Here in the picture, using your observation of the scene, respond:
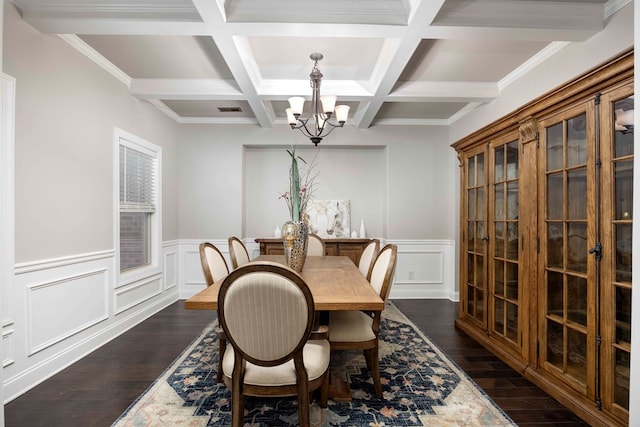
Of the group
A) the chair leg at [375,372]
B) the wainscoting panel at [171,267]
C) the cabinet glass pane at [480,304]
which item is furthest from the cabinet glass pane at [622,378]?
the wainscoting panel at [171,267]

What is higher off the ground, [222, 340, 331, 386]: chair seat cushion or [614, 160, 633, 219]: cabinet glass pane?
[614, 160, 633, 219]: cabinet glass pane

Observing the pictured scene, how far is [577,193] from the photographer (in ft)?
7.00

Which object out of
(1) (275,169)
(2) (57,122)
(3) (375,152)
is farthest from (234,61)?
(3) (375,152)

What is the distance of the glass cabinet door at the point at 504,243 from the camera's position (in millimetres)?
2744

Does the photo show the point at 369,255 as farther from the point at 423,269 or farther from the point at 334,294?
the point at 423,269

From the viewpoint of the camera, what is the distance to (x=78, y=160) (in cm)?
283

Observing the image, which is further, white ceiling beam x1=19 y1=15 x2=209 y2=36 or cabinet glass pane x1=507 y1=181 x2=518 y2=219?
cabinet glass pane x1=507 y1=181 x2=518 y2=219

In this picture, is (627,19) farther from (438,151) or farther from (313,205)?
(313,205)

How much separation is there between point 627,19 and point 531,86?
0.94 metres

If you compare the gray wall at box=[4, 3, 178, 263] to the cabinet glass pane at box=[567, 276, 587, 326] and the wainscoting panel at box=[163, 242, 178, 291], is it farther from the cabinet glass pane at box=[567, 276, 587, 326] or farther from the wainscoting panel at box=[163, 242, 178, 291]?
the cabinet glass pane at box=[567, 276, 587, 326]

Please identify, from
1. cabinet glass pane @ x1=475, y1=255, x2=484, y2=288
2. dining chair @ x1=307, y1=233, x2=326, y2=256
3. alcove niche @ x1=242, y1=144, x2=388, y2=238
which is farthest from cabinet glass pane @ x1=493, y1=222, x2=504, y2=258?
alcove niche @ x1=242, y1=144, x2=388, y2=238

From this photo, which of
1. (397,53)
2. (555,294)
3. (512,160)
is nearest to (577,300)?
(555,294)

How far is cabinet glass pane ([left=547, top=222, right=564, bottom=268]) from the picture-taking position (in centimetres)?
227

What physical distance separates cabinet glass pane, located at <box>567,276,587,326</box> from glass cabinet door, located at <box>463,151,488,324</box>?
0.97m
